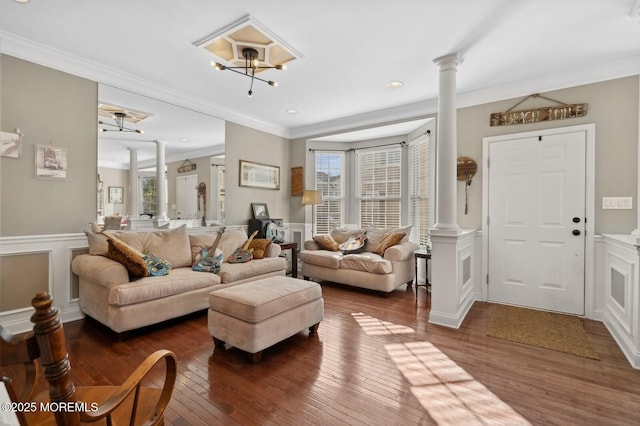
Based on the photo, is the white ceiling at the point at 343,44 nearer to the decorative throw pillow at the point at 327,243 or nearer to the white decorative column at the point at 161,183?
the white decorative column at the point at 161,183

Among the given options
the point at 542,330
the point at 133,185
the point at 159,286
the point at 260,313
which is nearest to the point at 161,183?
the point at 133,185

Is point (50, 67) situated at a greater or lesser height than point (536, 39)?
lesser

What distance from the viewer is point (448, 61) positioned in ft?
9.89

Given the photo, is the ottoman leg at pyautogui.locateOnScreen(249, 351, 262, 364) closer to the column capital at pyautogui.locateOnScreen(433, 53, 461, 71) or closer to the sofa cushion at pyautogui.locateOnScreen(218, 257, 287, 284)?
the sofa cushion at pyautogui.locateOnScreen(218, 257, 287, 284)

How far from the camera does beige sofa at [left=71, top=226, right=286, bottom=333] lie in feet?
8.61

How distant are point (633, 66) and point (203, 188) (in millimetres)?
5208

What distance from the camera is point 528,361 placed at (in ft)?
7.60

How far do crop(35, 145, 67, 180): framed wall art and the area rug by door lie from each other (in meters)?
4.48

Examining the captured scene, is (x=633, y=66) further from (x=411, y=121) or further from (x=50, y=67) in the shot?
(x=50, y=67)

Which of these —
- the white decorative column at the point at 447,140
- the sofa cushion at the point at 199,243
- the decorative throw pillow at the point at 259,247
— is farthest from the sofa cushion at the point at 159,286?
the white decorative column at the point at 447,140

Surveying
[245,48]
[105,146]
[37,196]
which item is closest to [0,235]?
[37,196]

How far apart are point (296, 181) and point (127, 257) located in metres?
3.39

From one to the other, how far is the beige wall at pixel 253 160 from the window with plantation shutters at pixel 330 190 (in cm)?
64

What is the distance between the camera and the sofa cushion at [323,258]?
14.5ft
